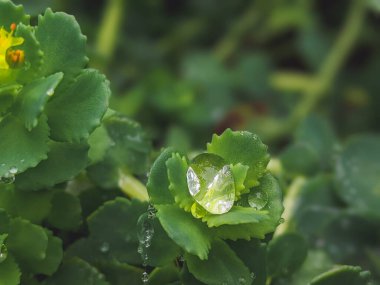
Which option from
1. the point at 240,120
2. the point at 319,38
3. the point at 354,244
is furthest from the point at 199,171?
the point at 319,38

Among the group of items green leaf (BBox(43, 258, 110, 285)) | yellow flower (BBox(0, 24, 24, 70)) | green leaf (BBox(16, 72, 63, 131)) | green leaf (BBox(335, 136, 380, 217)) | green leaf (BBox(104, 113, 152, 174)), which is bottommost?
green leaf (BBox(335, 136, 380, 217))

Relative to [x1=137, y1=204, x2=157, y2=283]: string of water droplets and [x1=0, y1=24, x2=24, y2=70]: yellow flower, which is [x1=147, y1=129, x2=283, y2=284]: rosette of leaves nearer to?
[x1=137, y1=204, x2=157, y2=283]: string of water droplets

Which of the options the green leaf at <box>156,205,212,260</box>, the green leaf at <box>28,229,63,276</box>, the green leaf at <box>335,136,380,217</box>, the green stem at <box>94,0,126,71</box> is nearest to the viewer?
the green leaf at <box>156,205,212,260</box>

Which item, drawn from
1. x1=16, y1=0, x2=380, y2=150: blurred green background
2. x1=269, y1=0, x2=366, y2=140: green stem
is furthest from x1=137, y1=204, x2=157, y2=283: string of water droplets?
x1=269, y1=0, x2=366, y2=140: green stem

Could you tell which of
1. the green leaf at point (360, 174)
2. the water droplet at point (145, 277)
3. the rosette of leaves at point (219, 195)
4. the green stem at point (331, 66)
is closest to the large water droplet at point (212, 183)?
the rosette of leaves at point (219, 195)

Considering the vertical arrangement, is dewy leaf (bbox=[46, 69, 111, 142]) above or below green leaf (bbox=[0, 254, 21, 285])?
above

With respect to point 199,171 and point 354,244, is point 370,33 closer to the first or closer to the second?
point 354,244

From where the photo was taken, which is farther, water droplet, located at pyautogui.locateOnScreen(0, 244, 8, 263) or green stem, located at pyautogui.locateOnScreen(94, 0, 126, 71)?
green stem, located at pyautogui.locateOnScreen(94, 0, 126, 71)
